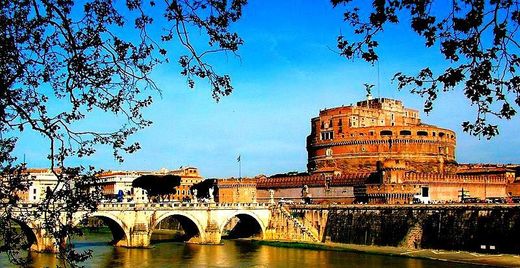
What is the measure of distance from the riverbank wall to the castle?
5.93m

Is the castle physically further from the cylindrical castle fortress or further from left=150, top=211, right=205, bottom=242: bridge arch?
left=150, top=211, right=205, bottom=242: bridge arch

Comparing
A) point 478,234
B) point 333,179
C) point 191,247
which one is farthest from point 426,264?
point 333,179

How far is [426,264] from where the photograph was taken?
3953 centimetres

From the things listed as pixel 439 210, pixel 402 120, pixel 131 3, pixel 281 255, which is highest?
pixel 402 120

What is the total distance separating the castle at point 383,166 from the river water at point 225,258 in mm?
14688

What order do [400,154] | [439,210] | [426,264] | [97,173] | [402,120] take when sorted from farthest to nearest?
1. [402,120]
2. [400,154]
3. [439,210]
4. [426,264]
5. [97,173]

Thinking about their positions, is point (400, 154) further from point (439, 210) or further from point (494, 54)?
point (494, 54)

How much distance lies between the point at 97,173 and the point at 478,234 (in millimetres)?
39578

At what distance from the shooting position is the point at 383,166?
6316 cm

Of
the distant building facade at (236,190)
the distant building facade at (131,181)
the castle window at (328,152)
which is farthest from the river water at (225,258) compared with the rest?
the distant building facade at (131,181)

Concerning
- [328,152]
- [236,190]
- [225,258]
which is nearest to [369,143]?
[328,152]

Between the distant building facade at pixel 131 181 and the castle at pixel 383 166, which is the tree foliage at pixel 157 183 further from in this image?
the distant building facade at pixel 131 181

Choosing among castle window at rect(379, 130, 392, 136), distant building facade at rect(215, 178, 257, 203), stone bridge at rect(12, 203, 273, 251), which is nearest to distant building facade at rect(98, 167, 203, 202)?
distant building facade at rect(215, 178, 257, 203)

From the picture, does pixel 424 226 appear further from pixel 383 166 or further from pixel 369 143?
pixel 369 143
